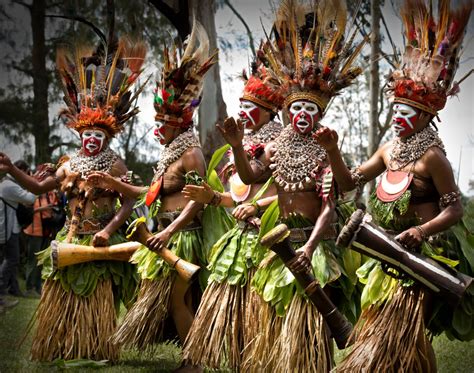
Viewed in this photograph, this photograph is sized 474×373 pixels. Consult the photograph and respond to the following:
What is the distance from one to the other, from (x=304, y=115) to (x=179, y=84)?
1.26m

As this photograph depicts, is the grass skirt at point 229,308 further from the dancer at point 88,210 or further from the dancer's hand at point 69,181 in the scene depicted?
the dancer's hand at point 69,181

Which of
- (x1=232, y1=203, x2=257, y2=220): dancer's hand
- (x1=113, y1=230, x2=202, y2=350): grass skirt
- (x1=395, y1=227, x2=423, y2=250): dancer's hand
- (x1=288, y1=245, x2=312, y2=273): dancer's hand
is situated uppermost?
(x1=395, y1=227, x2=423, y2=250): dancer's hand

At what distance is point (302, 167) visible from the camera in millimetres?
4469

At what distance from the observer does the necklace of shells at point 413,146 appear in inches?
162

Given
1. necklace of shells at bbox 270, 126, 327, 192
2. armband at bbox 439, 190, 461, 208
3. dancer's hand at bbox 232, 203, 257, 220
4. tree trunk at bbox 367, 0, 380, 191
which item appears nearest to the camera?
armband at bbox 439, 190, 461, 208

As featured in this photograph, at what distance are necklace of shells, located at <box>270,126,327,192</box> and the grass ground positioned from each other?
1.73m

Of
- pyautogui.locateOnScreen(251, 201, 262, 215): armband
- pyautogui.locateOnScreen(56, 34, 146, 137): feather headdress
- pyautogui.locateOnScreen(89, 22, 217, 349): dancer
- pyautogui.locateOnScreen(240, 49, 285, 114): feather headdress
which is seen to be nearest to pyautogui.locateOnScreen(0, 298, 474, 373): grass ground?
pyautogui.locateOnScreen(89, 22, 217, 349): dancer

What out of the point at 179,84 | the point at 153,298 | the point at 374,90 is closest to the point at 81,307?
the point at 153,298

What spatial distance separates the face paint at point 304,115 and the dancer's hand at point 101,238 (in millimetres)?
1887

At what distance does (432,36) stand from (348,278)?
1.53m

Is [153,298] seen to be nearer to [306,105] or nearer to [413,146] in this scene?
[306,105]

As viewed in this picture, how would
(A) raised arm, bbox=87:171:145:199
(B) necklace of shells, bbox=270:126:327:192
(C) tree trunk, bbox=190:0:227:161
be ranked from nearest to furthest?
(B) necklace of shells, bbox=270:126:327:192 → (A) raised arm, bbox=87:171:145:199 → (C) tree trunk, bbox=190:0:227:161

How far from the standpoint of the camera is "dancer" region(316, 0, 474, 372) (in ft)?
13.0

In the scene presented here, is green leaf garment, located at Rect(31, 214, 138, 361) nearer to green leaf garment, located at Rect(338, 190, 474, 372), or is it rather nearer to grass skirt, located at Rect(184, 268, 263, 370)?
grass skirt, located at Rect(184, 268, 263, 370)
